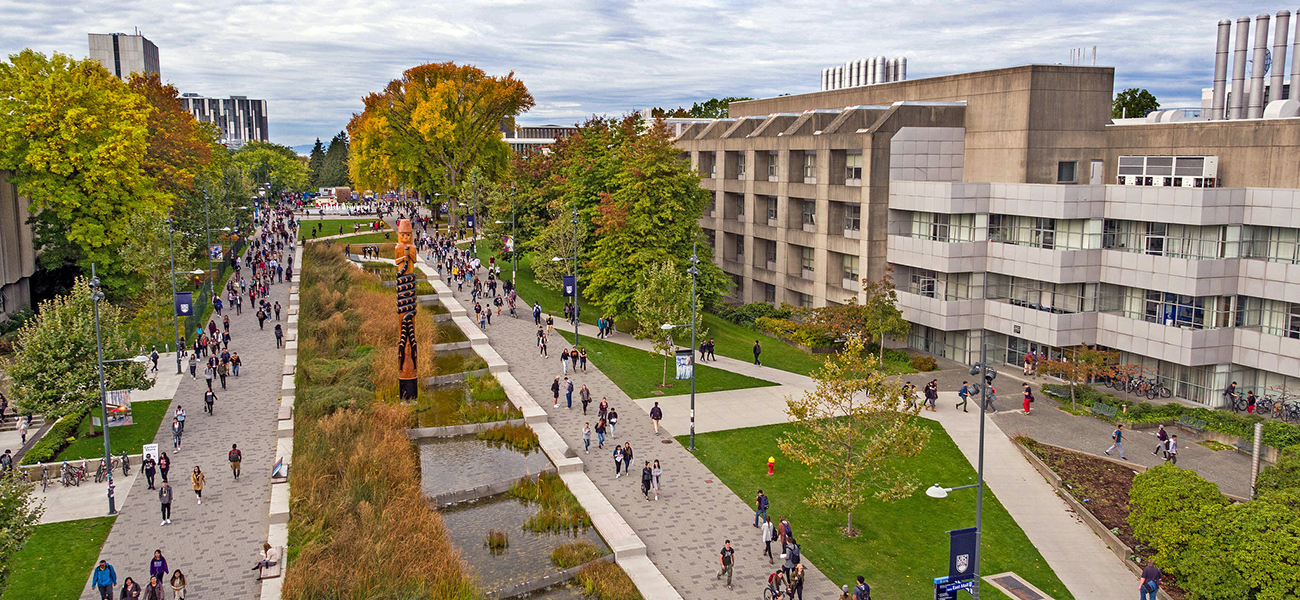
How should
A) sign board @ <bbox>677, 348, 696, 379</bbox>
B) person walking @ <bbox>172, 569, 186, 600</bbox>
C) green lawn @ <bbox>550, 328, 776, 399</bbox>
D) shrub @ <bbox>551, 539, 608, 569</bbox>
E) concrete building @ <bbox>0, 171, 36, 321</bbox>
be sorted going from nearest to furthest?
person walking @ <bbox>172, 569, 186, 600</bbox> → shrub @ <bbox>551, 539, 608, 569</bbox> → sign board @ <bbox>677, 348, 696, 379</bbox> → green lawn @ <bbox>550, 328, 776, 399</bbox> → concrete building @ <bbox>0, 171, 36, 321</bbox>

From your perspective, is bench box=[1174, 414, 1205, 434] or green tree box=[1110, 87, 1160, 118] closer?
bench box=[1174, 414, 1205, 434]

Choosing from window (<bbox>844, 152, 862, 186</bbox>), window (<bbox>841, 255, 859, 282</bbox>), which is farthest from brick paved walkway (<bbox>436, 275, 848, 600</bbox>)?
window (<bbox>844, 152, 862, 186</bbox>)

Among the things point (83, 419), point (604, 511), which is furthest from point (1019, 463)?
point (83, 419)

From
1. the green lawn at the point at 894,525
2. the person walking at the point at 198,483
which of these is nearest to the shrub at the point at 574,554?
the green lawn at the point at 894,525

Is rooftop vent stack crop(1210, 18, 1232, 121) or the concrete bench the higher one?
rooftop vent stack crop(1210, 18, 1232, 121)

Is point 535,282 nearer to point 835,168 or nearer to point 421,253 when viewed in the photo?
point 421,253

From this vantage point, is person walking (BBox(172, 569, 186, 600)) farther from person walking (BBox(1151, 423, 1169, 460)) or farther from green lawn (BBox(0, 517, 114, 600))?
person walking (BBox(1151, 423, 1169, 460))

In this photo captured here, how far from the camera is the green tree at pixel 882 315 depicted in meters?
45.0

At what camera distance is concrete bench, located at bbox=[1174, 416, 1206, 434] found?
3541 centimetres

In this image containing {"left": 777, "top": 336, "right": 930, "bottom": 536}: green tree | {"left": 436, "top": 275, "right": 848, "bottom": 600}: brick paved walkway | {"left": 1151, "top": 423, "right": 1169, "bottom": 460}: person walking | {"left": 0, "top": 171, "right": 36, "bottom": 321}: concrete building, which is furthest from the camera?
{"left": 0, "top": 171, "right": 36, "bottom": 321}: concrete building

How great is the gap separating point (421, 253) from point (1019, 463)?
5470 cm

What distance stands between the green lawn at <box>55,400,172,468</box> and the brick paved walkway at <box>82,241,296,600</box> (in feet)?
1.41

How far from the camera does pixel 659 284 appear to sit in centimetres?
4122

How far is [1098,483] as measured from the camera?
3003 cm
